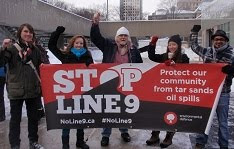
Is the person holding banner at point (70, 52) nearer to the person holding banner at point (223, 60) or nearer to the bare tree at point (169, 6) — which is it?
the person holding banner at point (223, 60)

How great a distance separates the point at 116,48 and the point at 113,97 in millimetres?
857

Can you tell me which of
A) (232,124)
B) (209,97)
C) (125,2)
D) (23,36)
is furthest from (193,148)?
(125,2)

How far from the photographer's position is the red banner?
5184 millimetres

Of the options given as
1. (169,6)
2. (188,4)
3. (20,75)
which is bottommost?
A: (20,75)

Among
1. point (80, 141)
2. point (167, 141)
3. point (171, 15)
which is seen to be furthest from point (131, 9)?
point (80, 141)

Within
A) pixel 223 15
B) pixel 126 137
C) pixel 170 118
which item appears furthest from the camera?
pixel 223 15

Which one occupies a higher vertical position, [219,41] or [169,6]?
[169,6]

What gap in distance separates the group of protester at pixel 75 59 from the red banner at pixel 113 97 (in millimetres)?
190

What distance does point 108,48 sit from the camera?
18.8 feet

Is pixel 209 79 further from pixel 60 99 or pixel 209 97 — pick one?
pixel 60 99

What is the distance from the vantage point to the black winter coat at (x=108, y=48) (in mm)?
5623

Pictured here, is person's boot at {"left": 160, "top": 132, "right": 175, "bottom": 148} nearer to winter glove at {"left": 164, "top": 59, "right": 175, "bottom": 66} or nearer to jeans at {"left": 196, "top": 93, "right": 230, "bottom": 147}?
jeans at {"left": 196, "top": 93, "right": 230, "bottom": 147}

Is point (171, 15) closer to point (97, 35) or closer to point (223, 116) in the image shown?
point (97, 35)

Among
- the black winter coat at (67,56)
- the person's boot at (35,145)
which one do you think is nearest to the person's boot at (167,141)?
the black winter coat at (67,56)
